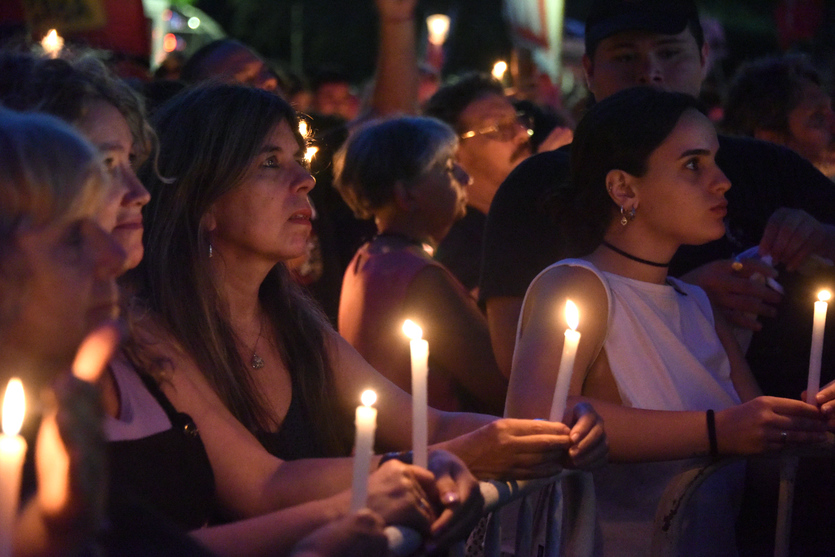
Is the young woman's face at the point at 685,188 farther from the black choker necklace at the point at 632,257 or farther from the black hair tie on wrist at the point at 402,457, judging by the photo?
the black hair tie on wrist at the point at 402,457

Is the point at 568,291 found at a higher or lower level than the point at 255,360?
higher

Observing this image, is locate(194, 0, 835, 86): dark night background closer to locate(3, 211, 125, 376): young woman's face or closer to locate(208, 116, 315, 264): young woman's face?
locate(208, 116, 315, 264): young woman's face

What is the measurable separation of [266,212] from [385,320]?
1.23m

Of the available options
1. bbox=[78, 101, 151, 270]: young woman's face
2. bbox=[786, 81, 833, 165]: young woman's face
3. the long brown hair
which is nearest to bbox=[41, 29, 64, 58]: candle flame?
bbox=[78, 101, 151, 270]: young woman's face

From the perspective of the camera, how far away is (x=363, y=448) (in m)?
1.45

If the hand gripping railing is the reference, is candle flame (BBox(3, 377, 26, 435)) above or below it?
above

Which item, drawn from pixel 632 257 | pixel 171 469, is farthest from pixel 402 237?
pixel 171 469

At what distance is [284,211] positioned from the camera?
2611 millimetres

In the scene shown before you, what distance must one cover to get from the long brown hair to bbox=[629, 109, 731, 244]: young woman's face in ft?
3.53

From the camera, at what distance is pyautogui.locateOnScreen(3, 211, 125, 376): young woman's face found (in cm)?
146

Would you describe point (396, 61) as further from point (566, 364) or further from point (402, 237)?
point (566, 364)

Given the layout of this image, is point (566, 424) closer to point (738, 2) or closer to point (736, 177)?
point (736, 177)

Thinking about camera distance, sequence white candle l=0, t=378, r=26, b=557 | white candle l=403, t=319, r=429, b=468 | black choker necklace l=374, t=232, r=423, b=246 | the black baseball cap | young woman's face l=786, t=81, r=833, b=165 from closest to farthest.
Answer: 1. white candle l=0, t=378, r=26, b=557
2. white candle l=403, t=319, r=429, b=468
3. the black baseball cap
4. black choker necklace l=374, t=232, r=423, b=246
5. young woman's face l=786, t=81, r=833, b=165

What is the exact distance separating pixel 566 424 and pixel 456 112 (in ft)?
10.9
